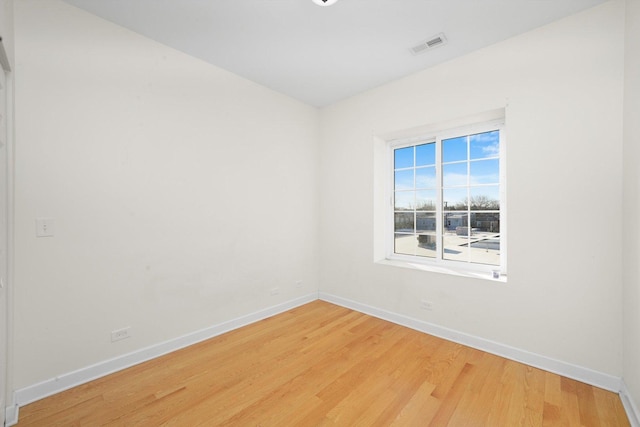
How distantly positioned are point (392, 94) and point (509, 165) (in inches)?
58.5

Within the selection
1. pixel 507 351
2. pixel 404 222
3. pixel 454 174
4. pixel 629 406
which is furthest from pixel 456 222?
pixel 629 406

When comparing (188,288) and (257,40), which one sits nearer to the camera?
(257,40)

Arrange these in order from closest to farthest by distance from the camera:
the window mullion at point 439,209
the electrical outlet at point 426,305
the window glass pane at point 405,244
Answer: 1. the electrical outlet at point 426,305
2. the window mullion at point 439,209
3. the window glass pane at point 405,244

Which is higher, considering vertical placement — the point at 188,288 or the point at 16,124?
the point at 16,124

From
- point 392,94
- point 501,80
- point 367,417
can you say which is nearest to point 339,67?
point 392,94

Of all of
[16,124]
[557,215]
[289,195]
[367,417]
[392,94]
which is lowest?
[367,417]

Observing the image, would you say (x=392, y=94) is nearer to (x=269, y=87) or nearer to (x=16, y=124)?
(x=269, y=87)

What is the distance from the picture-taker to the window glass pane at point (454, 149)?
291 cm

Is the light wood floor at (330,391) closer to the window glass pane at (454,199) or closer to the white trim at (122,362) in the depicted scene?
the white trim at (122,362)

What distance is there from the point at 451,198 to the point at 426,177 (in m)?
0.39

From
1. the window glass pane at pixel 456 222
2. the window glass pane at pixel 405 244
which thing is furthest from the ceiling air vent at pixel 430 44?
the window glass pane at pixel 405 244

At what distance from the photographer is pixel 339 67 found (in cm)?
283

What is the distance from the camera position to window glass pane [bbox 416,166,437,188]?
10.3 ft

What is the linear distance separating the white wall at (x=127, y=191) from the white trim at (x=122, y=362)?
0.05 meters
